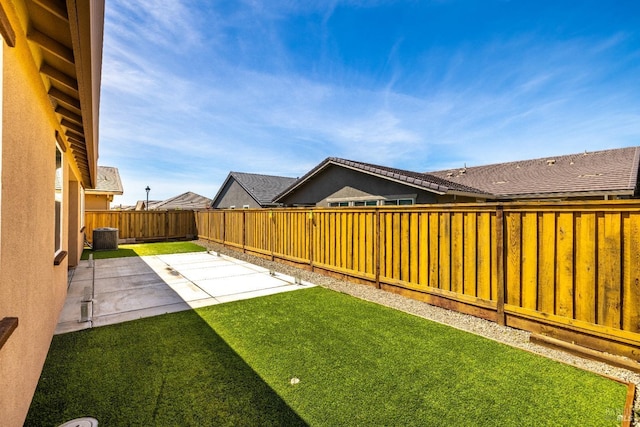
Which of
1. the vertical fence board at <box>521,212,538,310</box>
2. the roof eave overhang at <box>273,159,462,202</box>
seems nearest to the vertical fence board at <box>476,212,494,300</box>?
the vertical fence board at <box>521,212,538,310</box>

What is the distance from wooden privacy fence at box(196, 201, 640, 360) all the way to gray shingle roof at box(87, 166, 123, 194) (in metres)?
17.8

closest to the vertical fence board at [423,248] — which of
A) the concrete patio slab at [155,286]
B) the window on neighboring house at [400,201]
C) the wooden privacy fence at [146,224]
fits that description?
the concrete patio slab at [155,286]

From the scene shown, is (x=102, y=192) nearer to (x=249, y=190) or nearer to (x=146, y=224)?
(x=146, y=224)

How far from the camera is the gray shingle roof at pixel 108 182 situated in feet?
60.6

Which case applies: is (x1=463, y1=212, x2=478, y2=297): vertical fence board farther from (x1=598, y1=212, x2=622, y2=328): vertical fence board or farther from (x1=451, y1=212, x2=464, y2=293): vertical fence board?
(x1=598, y1=212, x2=622, y2=328): vertical fence board

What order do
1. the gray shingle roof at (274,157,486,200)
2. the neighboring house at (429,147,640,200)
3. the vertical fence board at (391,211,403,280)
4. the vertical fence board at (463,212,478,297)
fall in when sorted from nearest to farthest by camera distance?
the vertical fence board at (463,212,478,297)
the vertical fence board at (391,211,403,280)
the gray shingle roof at (274,157,486,200)
the neighboring house at (429,147,640,200)

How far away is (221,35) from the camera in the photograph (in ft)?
30.9

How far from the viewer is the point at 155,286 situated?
7.03m

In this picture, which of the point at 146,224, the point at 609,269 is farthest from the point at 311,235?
the point at 146,224

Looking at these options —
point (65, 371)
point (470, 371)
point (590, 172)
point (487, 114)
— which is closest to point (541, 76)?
point (487, 114)

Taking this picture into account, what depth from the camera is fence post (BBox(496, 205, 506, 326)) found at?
4.50m

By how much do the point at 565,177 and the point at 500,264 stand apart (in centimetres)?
1492

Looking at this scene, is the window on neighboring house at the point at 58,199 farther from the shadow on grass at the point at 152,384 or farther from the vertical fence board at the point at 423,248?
the vertical fence board at the point at 423,248

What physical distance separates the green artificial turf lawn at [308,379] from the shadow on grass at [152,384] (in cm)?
1
